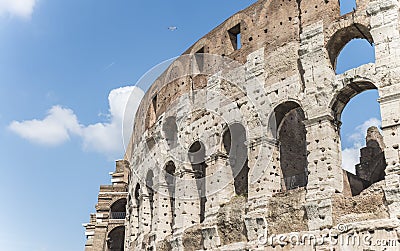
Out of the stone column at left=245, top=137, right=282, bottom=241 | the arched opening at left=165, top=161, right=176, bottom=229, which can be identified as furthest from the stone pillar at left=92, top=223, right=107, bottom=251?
the stone column at left=245, top=137, right=282, bottom=241

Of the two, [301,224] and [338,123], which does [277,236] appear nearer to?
[301,224]

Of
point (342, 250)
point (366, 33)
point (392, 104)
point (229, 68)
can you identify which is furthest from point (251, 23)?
point (342, 250)

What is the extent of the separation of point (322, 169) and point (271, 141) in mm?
2000

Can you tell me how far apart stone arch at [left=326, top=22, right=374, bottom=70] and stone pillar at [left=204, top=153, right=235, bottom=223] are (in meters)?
4.06

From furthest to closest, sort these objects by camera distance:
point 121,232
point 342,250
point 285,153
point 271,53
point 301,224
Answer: point 121,232 < point 285,153 < point 271,53 < point 301,224 < point 342,250

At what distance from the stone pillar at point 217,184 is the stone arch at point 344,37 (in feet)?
13.3

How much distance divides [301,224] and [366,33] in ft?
14.8

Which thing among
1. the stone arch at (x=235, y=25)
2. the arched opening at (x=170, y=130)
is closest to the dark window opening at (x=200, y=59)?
the stone arch at (x=235, y=25)

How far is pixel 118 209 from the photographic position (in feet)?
80.3

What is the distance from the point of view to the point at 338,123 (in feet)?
39.5

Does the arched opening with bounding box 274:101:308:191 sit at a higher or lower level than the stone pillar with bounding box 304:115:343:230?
higher

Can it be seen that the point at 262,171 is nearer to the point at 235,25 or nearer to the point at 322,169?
the point at 322,169

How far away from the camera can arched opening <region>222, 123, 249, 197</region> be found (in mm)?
14586

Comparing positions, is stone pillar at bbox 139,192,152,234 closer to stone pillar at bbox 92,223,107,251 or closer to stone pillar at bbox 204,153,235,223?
stone pillar at bbox 204,153,235,223
